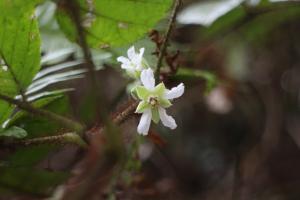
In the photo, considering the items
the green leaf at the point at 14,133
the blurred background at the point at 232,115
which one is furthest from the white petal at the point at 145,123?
the blurred background at the point at 232,115

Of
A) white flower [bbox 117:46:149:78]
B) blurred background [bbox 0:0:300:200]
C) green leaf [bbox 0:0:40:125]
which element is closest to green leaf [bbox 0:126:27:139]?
green leaf [bbox 0:0:40:125]

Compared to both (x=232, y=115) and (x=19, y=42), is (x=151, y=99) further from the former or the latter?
(x=232, y=115)

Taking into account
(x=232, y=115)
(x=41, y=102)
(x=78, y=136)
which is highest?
(x=232, y=115)

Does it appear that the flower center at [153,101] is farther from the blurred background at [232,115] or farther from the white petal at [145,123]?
the blurred background at [232,115]

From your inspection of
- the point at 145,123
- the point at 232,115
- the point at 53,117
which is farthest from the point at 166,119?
the point at 232,115

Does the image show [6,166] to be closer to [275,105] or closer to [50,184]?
[50,184]

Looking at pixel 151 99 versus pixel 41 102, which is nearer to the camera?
pixel 151 99

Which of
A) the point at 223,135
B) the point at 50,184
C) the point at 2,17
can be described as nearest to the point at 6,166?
the point at 50,184
